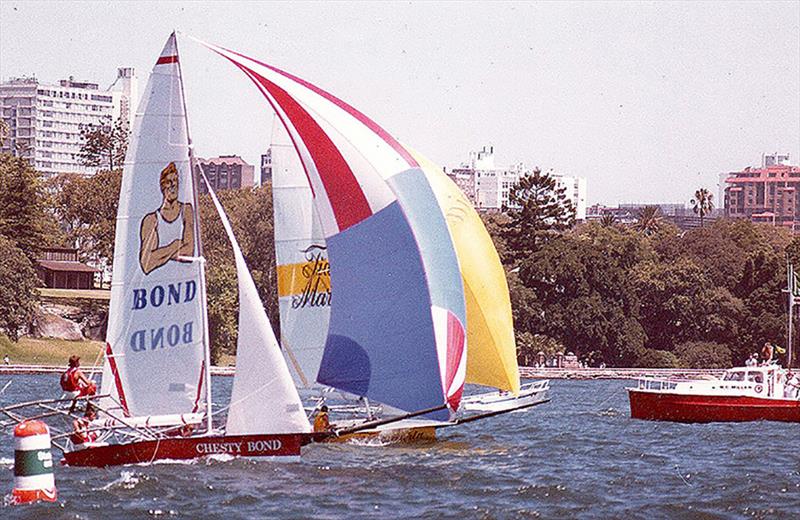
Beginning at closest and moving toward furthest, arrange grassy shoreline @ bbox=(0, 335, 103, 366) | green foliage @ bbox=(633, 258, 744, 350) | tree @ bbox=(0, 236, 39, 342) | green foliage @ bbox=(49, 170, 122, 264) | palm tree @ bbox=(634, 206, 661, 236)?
1. grassy shoreline @ bbox=(0, 335, 103, 366)
2. tree @ bbox=(0, 236, 39, 342)
3. green foliage @ bbox=(633, 258, 744, 350)
4. green foliage @ bbox=(49, 170, 122, 264)
5. palm tree @ bbox=(634, 206, 661, 236)

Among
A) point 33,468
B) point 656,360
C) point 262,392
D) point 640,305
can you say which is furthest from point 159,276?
point 640,305

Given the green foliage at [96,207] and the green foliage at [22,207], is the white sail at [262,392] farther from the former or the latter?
the green foliage at [96,207]

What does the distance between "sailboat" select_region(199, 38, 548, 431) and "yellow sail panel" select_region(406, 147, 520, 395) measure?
0.07ft

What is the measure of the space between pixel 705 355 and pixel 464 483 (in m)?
68.5

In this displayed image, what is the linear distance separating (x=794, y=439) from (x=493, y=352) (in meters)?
11.2

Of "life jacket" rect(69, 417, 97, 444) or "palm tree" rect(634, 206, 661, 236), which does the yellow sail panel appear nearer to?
Answer: "life jacket" rect(69, 417, 97, 444)

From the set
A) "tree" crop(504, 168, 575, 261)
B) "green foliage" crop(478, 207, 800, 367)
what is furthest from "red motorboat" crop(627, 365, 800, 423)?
"tree" crop(504, 168, 575, 261)

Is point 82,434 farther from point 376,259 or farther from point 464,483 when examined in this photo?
point 464,483

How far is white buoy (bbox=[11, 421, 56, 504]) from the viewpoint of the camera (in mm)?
24250

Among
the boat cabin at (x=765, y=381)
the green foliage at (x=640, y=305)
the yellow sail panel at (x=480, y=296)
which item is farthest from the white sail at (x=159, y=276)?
the green foliage at (x=640, y=305)

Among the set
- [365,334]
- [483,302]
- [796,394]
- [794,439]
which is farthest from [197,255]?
[796,394]

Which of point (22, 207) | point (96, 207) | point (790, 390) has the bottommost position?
point (790, 390)

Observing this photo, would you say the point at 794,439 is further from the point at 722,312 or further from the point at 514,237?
the point at 514,237

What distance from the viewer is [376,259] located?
3036 cm
